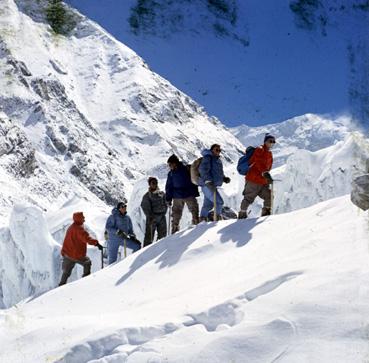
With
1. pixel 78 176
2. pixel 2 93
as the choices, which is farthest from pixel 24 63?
pixel 78 176

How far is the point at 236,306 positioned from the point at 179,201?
5745 mm

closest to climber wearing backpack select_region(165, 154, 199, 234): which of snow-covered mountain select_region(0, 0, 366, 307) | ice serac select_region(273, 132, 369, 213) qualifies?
snow-covered mountain select_region(0, 0, 366, 307)

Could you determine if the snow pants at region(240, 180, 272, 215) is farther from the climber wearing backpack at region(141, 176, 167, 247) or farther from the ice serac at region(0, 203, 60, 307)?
the ice serac at region(0, 203, 60, 307)

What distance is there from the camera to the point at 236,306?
5488 millimetres

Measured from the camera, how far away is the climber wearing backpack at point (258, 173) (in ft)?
33.0

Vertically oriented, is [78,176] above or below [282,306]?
below

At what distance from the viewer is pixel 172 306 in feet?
20.4

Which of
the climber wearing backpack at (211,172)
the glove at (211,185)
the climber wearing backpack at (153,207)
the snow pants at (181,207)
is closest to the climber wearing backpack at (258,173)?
the climber wearing backpack at (211,172)

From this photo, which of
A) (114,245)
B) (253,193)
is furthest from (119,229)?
(253,193)

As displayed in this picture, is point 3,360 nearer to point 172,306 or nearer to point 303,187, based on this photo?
point 172,306

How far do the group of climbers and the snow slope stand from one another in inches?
56.0

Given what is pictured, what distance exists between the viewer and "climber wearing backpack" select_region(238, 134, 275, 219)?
10.1 m

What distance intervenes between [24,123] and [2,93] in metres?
13.9

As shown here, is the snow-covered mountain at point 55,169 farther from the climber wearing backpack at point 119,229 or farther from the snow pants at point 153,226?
the snow pants at point 153,226
